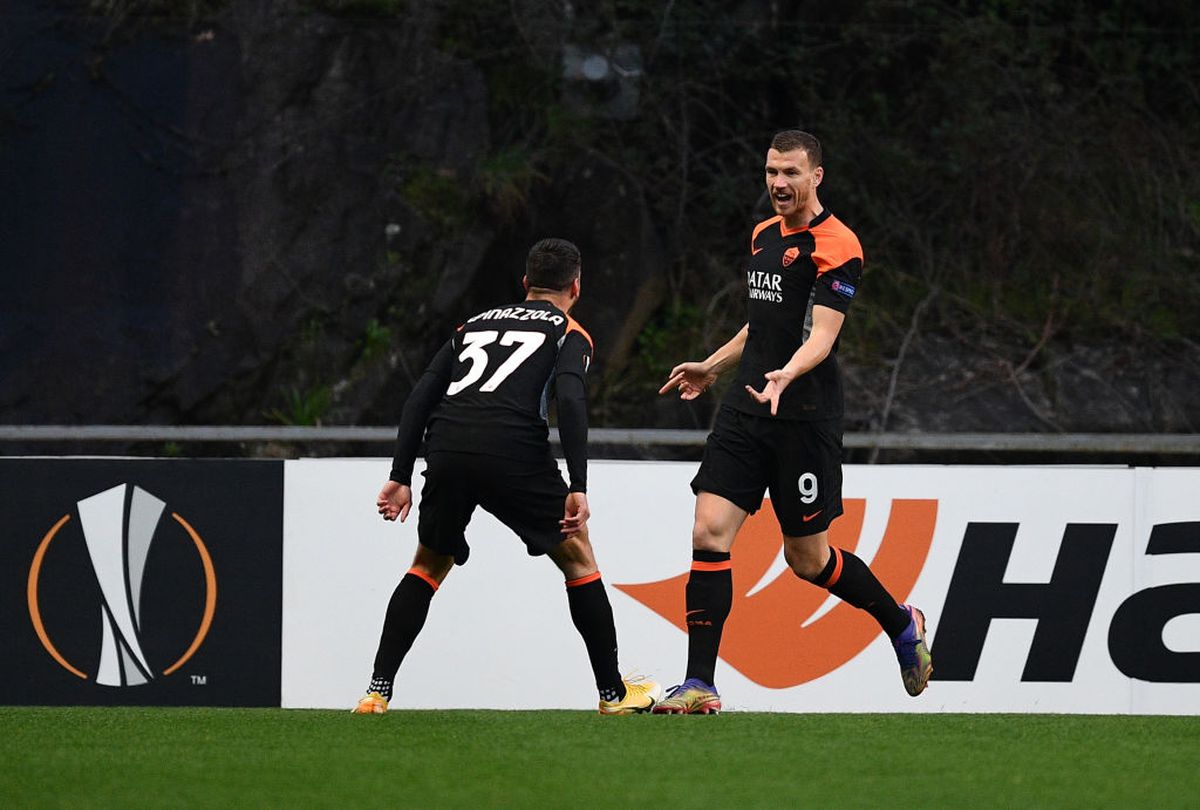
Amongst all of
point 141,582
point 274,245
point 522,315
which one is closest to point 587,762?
point 522,315

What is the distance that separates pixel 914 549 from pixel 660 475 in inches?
45.1

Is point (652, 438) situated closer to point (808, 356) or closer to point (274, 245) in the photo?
point (808, 356)

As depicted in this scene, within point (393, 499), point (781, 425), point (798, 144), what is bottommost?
point (393, 499)

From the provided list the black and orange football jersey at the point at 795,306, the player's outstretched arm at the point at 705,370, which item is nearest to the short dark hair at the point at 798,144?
the black and orange football jersey at the point at 795,306

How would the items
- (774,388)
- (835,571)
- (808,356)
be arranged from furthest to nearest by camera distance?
(835,571) → (808,356) → (774,388)

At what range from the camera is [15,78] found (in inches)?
471

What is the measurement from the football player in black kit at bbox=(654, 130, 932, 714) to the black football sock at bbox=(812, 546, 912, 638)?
10 cm

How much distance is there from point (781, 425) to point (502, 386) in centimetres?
97

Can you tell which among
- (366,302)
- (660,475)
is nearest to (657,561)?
(660,475)

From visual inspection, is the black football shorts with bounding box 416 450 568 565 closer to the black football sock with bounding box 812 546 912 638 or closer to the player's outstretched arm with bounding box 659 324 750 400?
the player's outstretched arm with bounding box 659 324 750 400

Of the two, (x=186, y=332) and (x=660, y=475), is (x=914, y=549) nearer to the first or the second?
(x=660, y=475)

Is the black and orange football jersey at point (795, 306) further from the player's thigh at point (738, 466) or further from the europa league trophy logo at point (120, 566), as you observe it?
the europa league trophy logo at point (120, 566)

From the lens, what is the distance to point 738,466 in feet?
19.1

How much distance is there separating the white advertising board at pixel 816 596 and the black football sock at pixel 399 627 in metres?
1.32
